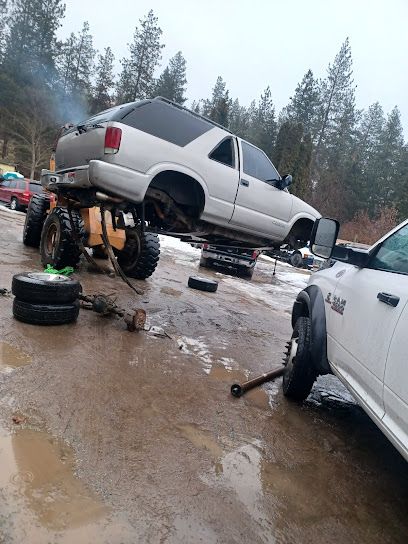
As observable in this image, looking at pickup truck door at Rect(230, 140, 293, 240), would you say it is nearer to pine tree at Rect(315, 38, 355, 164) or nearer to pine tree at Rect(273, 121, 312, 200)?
pine tree at Rect(273, 121, 312, 200)

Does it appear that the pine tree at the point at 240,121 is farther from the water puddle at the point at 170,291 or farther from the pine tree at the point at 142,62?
the water puddle at the point at 170,291

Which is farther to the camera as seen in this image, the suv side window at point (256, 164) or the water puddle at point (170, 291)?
the water puddle at point (170, 291)

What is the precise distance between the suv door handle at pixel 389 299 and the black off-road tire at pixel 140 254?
5.88 m

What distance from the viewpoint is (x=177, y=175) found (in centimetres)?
511

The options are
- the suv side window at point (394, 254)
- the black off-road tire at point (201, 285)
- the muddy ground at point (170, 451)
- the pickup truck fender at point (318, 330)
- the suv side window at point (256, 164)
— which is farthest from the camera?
the black off-road tire at point (201, 285)

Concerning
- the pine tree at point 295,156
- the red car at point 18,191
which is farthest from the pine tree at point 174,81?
the red car at point 18,191

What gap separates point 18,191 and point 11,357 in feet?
55.6

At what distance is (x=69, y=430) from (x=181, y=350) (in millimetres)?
2101

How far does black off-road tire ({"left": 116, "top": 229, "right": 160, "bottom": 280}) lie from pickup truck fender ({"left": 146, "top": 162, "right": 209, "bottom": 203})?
9.72 feet

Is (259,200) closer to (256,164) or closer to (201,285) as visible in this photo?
(256,164)

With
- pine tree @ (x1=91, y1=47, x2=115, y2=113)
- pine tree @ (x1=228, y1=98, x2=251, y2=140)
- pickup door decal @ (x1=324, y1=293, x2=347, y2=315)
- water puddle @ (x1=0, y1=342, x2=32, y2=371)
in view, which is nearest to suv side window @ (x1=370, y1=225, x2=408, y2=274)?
pickup door decal @ (x1=324, y1=293, x2=347, y2=315)

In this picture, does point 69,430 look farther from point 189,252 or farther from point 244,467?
point 189,252

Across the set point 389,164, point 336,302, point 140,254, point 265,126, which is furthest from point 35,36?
point 336,302

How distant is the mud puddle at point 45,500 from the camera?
1844mm
